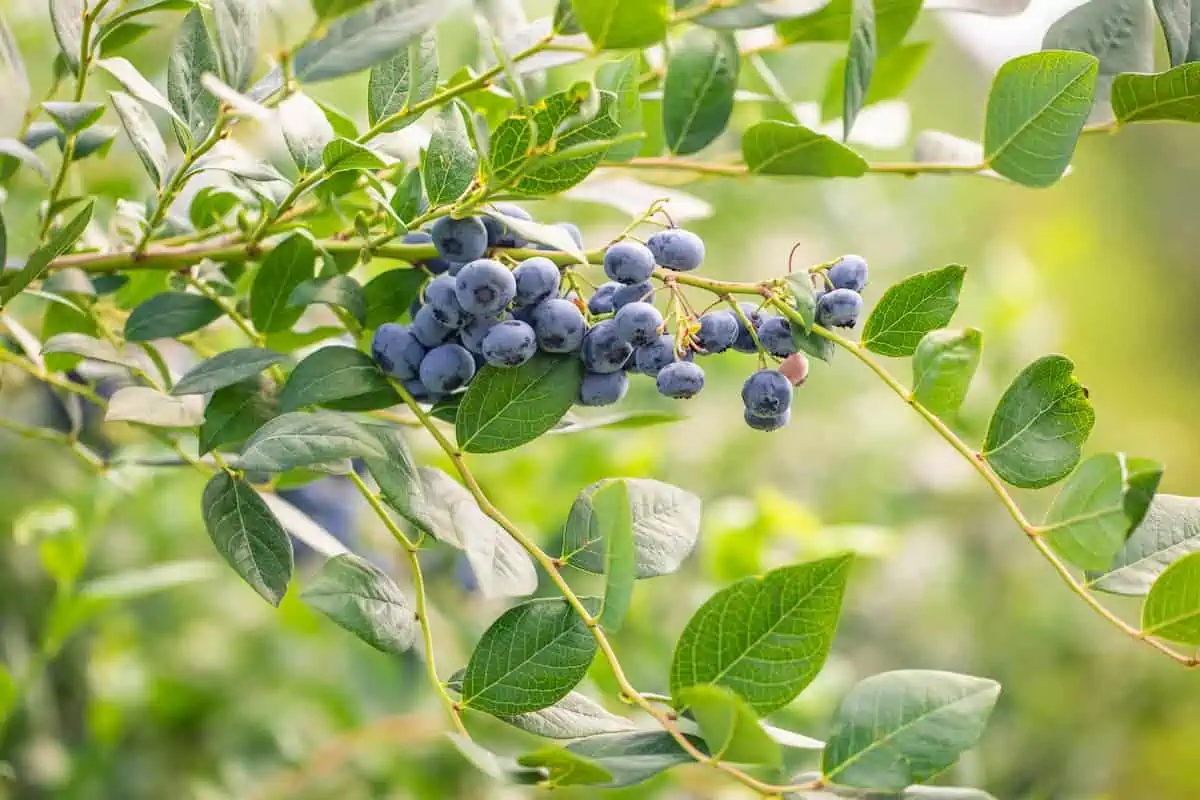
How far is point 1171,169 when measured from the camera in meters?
2.78

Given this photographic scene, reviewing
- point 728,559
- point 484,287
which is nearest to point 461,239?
point 484,287

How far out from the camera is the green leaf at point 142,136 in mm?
413

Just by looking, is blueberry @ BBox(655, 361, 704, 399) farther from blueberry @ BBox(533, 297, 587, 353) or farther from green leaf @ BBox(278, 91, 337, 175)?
green leaf @ BBox(278, 91, 337, 175)

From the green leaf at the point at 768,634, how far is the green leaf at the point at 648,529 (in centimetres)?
4

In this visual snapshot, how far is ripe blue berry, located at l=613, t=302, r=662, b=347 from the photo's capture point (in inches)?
16.2

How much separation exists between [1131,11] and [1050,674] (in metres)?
1.35

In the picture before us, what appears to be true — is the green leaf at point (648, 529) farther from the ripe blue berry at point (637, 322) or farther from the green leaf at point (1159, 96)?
the green leaf at point (1159, 96)

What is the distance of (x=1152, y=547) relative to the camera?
1.43 ft

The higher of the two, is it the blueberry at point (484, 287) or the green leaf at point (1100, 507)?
the blueberry at point (484, 287)

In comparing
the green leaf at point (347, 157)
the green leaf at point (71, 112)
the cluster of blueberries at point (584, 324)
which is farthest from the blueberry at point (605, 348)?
the green leaf at point (71, 112)

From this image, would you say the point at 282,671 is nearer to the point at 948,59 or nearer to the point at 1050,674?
the point at 1050,674

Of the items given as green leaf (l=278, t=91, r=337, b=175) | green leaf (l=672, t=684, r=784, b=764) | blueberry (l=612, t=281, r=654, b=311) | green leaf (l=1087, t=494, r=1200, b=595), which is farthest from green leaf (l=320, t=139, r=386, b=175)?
green leaf (l=1087, t=494, r=1200, b=595)

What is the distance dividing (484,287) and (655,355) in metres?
0.07

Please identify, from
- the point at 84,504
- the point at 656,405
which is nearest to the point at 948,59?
the point at 656,405
